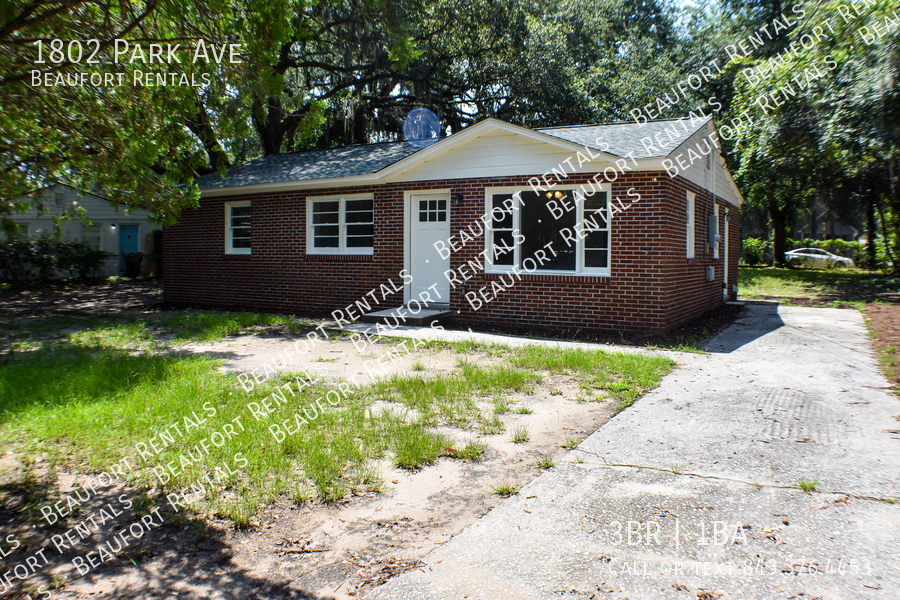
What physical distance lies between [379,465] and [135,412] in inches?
100

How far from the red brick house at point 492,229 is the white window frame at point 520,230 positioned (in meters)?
0.03

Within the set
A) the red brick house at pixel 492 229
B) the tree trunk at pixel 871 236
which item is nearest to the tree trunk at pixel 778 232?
the tree trunk at pixel 871 236

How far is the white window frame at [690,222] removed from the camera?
11883 millimetres

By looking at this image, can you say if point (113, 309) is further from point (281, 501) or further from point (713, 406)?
point (713, 406)

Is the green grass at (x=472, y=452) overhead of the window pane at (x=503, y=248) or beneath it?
beneath

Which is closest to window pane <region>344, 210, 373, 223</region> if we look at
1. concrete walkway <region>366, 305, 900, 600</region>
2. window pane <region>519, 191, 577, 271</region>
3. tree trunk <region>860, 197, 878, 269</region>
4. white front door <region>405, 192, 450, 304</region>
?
white front door <region>405, 192, 450, 304</region>

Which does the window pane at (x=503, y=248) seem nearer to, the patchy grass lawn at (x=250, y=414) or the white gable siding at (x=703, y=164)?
the patchy grass lawn at (x=250, y=414)

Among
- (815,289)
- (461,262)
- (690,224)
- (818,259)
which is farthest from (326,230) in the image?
(818,259)

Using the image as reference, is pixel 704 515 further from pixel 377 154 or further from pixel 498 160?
pixel 377 154

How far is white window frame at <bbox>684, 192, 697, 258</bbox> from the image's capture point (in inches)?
468

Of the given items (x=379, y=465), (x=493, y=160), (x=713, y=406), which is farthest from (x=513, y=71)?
(x=379, y=465)

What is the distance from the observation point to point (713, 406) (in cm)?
594

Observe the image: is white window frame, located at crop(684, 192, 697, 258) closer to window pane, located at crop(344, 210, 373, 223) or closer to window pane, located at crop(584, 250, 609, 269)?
window pane, located at crop(584, 250, 609, 269)

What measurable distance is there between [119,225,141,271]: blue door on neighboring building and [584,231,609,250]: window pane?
23430 millimetres
